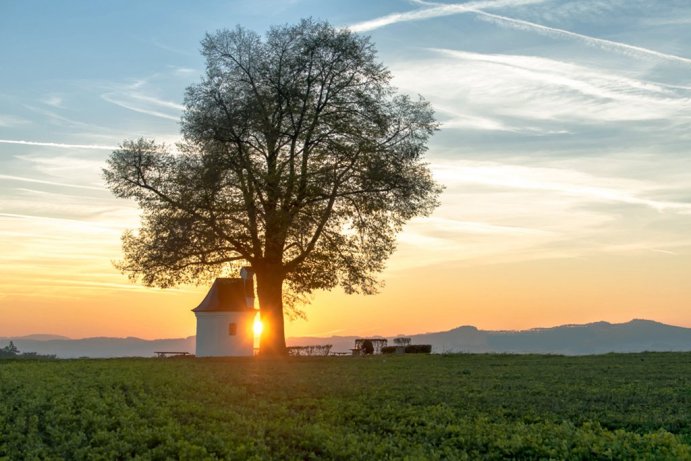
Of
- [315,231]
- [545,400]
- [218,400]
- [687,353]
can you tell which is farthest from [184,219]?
[687,353]

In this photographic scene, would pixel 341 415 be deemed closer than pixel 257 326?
Yes

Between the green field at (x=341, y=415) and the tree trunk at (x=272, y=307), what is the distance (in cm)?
1610

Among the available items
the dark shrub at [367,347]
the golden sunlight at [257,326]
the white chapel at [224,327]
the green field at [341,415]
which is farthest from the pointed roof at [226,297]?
the green field at [341,415]

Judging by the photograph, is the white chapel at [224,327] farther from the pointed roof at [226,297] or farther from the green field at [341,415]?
the green field at [341,415]

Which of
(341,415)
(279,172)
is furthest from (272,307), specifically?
(341,415)

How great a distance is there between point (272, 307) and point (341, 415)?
2908cm

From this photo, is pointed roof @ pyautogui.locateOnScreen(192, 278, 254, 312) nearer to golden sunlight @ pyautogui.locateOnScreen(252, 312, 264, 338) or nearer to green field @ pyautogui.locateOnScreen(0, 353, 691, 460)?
golden sunlight @ pyautogui.locateOnScreen(252, 312, 264, 338)

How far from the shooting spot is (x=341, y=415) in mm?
20641

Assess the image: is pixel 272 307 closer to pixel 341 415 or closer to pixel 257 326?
pixel 257 326

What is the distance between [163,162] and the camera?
4966cm

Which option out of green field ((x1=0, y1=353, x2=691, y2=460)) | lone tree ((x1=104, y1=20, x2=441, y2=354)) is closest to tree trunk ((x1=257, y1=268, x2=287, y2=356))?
lone tree ((x1=104, y1=20, x2=441, y2=354))

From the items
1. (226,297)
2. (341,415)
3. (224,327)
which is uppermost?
(226,297)

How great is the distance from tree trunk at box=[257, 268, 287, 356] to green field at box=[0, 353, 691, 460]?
16.1 metres

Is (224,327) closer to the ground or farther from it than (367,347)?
farther from it
